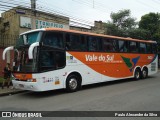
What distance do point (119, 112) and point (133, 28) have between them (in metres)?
23.3

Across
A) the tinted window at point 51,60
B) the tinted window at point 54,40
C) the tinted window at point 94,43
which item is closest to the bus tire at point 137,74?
the tinted window at point 94,43

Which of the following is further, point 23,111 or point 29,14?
point 29,14

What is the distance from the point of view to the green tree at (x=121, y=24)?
→ 27.5 m

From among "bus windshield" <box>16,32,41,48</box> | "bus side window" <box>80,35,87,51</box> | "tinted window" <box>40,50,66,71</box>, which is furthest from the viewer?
"bus side window" <box>80,35,87,51</box>

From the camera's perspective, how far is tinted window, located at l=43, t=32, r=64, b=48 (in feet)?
31.2

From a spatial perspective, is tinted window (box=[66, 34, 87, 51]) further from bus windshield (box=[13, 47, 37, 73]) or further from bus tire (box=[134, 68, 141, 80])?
bus tire (box=[134, 68, 141, 80])

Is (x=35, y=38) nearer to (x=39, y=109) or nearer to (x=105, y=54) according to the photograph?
(x=39, y=109)

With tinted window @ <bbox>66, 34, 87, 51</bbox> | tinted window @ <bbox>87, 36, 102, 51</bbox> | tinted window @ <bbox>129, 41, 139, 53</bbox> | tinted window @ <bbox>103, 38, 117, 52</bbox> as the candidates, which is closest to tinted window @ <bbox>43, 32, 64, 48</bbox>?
tinted window @ <bbox>66, 34, 87, 51</bbox>

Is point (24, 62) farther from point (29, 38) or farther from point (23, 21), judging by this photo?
point (23, 21)

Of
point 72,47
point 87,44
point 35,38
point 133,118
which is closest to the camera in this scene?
point 133,118

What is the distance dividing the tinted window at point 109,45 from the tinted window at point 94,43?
522 mm

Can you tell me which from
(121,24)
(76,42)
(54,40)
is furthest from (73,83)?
(121,24)

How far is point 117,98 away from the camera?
8578 mm

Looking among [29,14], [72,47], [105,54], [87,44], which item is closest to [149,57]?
[105,54]
